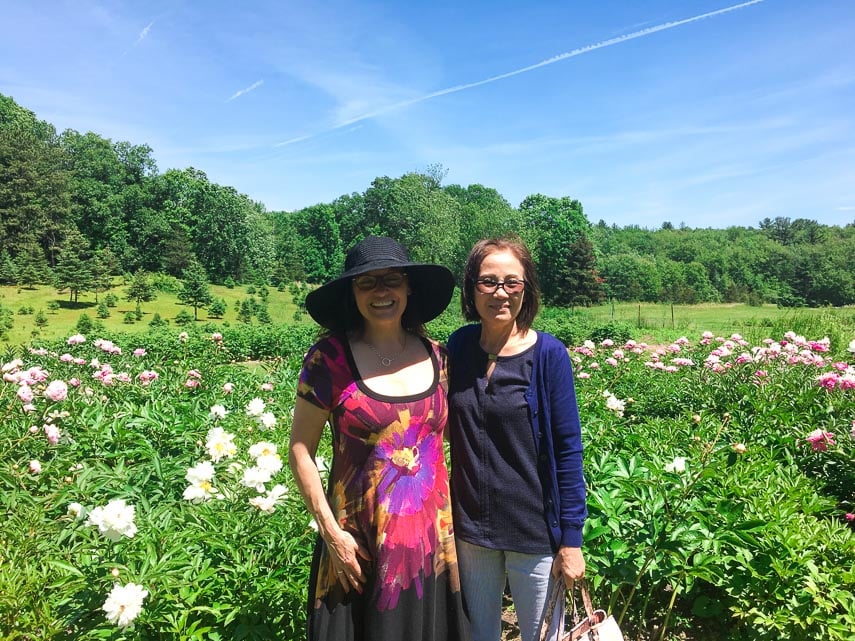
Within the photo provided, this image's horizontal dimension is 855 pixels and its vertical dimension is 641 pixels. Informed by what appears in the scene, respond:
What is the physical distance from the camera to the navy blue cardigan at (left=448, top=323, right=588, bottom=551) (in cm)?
160

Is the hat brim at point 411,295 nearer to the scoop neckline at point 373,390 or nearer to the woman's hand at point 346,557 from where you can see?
the scoop neckline at point 373,390

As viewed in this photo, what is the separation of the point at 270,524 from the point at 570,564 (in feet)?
3.66

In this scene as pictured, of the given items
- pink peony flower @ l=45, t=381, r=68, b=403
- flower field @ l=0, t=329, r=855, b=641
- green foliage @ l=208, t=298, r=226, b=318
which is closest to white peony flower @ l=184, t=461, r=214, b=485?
flower field @ l=0, t=329, r=855, b=641

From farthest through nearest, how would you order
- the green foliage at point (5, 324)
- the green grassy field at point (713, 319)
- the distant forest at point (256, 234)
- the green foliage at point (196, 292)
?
the distant forest at point (256, 234) → the green foliage at point (196, 292) → the green foliage at point (5, 324) → the green grassy field at point (713, 319)

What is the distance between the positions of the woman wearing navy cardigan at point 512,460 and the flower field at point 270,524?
0.57 meters

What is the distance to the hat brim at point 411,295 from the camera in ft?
5.31

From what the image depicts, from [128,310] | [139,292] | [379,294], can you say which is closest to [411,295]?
[379,294]

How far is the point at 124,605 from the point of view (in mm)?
1507

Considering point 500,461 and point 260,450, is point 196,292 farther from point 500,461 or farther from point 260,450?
point 500,461

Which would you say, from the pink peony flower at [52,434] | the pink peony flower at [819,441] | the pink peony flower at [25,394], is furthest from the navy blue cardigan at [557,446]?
the pink peony flower at [25,394]

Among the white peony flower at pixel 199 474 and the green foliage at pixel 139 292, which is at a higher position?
the green foliage at pixel 139 292

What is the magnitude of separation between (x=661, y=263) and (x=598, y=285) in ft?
78.0

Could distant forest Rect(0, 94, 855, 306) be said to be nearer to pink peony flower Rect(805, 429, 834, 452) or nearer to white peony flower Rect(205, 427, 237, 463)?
white peony flower Rect(205, 427, 237, 463)

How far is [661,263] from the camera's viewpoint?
5866 cm
